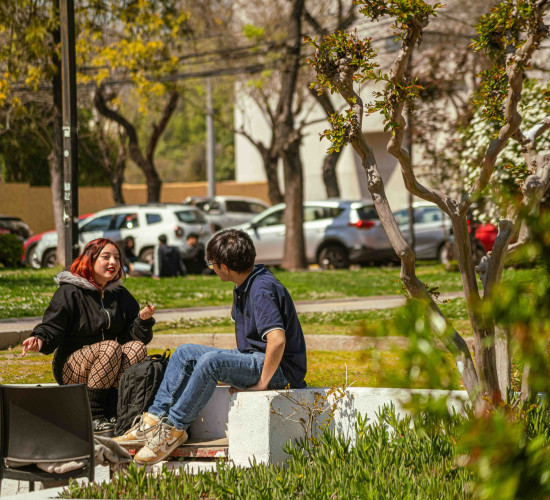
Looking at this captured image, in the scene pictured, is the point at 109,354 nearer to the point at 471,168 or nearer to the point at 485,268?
the point at 485,268

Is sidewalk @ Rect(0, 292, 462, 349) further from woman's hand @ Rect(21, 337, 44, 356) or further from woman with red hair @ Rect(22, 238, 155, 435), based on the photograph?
woman's hand @ Rect(21, 337, 44, 356)

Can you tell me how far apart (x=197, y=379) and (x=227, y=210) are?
21.5 m

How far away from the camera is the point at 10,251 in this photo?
57.8 ft

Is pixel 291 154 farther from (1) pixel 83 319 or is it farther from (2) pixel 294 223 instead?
(1) pixel 83 319

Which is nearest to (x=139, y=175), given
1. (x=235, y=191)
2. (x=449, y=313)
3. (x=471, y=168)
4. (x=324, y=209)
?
(x=235, y=191)

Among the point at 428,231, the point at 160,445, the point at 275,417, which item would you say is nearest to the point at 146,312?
the point at 160,445

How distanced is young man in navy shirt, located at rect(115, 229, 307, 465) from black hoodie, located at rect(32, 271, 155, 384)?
623 mm

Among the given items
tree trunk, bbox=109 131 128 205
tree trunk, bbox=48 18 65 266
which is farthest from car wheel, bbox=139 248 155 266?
tree trunk, bbox=109 131 128 205

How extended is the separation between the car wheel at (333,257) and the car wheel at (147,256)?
12.6ft

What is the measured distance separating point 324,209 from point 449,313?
10658 mm

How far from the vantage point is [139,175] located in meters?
61.3

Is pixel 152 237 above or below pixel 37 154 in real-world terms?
below

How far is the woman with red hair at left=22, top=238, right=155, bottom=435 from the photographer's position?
208 inches

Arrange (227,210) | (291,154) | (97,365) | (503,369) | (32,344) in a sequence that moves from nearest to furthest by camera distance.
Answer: (503,369) < (32,344) < (97,365) < (291,154) < (227,210)
